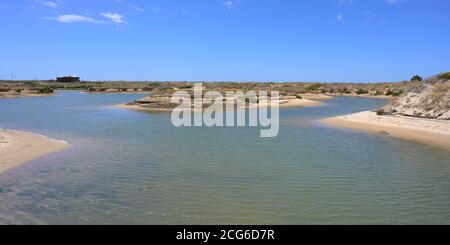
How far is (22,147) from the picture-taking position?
15.7 metres

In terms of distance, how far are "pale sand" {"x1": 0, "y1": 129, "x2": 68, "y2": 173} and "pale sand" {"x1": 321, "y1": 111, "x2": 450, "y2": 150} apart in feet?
52.4

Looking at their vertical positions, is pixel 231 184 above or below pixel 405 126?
below

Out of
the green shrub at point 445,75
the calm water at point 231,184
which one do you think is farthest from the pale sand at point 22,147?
the green shrub at point 445,75

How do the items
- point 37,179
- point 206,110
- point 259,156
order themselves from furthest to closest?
point 206,110 → point 259,156 → point 37,179

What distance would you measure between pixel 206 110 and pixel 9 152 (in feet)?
76.4

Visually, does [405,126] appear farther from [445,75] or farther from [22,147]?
[22,147]

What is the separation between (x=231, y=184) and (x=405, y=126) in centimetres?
1631

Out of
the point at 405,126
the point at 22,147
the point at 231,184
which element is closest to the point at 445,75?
the point at 405,126

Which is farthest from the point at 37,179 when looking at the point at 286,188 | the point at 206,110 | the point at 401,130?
the point at 206,110

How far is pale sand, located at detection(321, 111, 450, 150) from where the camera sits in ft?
61.9

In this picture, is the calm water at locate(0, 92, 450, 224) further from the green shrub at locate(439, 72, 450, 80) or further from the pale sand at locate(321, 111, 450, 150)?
the green shrub at locate(439, 72, 450, 80)

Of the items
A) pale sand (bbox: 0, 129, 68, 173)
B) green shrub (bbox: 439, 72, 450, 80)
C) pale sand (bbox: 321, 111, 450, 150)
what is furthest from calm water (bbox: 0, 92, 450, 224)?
green shrub (bbox: 439, 72, 450, 80)

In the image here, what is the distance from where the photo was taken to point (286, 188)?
10.2 meters
